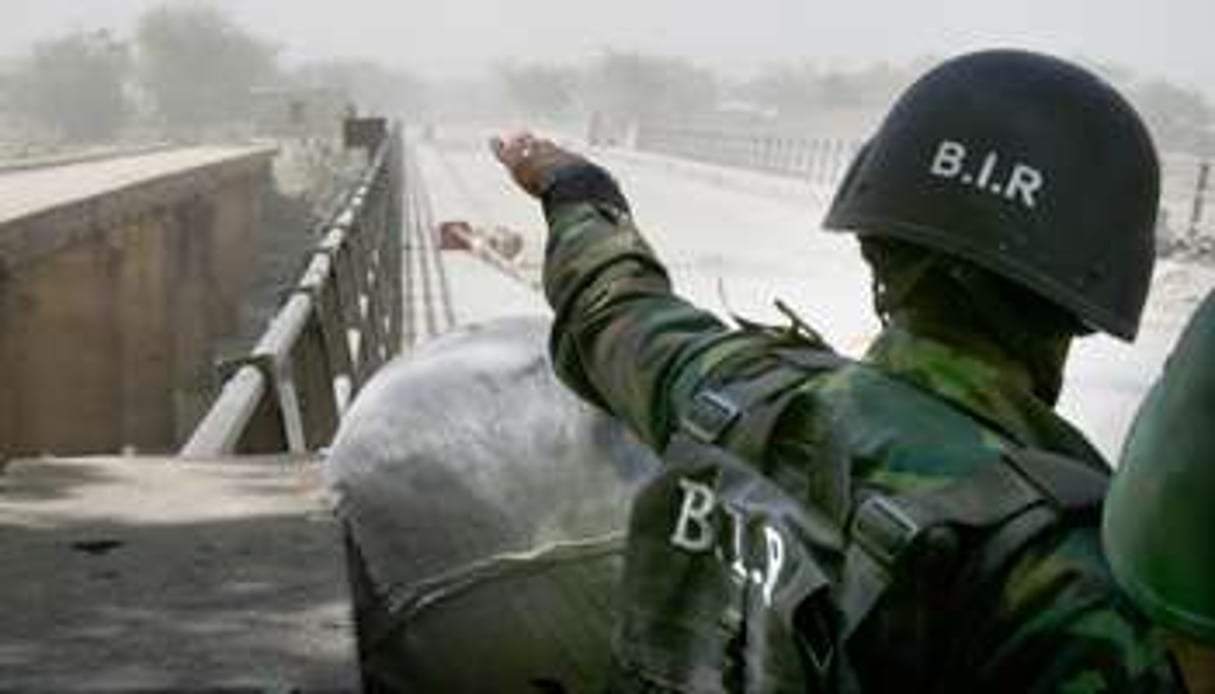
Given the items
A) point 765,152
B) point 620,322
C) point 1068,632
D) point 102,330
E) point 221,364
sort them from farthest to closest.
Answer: point 765,152
point 102,330
point 221,364
point 620,322
point 1068,632

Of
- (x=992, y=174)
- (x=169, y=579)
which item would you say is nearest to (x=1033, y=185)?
(x=992, y=174)

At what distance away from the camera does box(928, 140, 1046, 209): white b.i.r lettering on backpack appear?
181cm

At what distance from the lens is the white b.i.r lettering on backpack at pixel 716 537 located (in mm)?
1720

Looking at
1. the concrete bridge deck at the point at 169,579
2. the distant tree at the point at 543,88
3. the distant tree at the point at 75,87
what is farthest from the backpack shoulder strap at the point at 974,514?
the distant tree at the point at 543,88

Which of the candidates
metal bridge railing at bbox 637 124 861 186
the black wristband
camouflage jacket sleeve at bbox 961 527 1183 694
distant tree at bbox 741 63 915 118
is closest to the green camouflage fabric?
camouflage jacket sleeve at bbox 961 527 1183 694

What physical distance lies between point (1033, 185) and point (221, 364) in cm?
314

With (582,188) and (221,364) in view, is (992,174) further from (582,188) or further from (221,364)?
(221,364)

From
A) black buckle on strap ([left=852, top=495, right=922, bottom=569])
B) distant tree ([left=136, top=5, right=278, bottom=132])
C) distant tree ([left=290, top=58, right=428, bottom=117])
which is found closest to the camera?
black buckle on strap ([left=852, top=495, right=922, bottom=569])

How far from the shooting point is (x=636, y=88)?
159m

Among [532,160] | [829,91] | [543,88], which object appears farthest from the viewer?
[543,88]

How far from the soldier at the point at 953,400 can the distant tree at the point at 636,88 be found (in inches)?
5918

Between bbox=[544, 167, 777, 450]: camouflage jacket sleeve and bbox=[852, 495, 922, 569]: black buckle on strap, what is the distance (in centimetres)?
44

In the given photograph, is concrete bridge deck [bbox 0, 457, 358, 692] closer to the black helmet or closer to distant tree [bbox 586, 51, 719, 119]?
the black helmet

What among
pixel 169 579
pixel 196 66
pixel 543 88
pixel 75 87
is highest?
pixel 169 579
